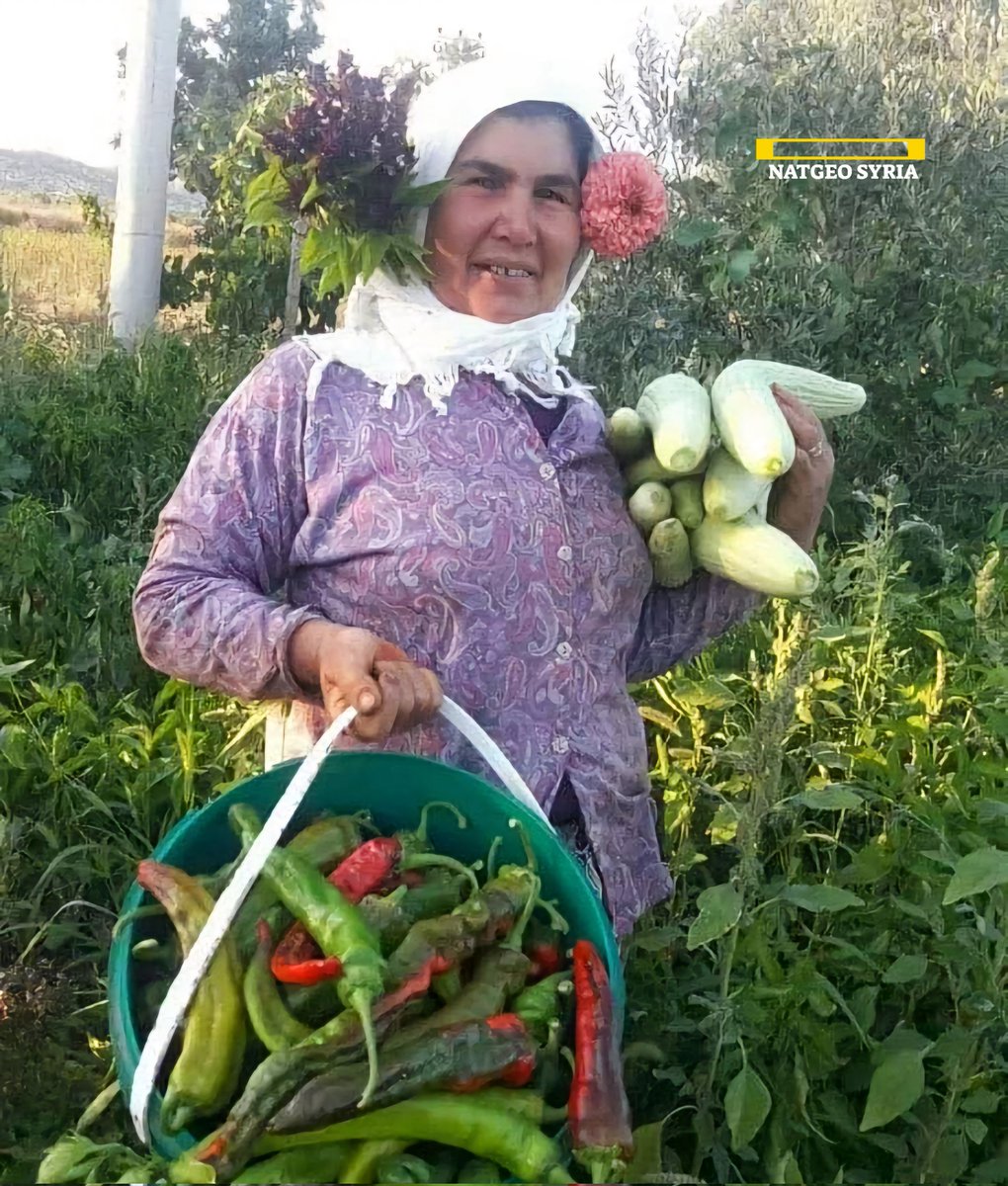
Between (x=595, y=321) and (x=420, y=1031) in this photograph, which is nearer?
(x=420, y=1031)

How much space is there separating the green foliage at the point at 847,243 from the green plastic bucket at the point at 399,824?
1546mm

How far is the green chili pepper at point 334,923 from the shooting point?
974 mm

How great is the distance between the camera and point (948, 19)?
2.41 meters

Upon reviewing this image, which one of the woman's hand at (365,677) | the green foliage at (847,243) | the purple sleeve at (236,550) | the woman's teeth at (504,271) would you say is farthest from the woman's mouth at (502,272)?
the green foliage at (847,243)

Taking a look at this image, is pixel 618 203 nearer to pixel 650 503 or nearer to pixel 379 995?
pixel 650 503

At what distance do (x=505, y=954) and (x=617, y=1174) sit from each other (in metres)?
0.21

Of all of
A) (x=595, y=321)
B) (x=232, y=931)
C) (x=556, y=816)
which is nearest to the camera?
(x=232, y=931)

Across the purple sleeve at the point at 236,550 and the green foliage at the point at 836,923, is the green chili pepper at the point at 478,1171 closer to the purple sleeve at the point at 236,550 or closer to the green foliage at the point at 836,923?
the green foliage at the point at 836,923

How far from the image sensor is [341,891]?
1.09m

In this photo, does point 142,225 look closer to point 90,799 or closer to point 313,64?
point 313,64

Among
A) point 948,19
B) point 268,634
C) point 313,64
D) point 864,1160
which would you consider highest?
point 948,19

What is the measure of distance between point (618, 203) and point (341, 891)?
2.64ft

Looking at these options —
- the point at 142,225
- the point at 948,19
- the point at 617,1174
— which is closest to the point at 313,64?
the point at 142,225

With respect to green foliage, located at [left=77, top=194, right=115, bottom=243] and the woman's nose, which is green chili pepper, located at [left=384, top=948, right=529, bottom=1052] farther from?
green foliage, located at [left=77, top=194, right=115, bottom=243]
